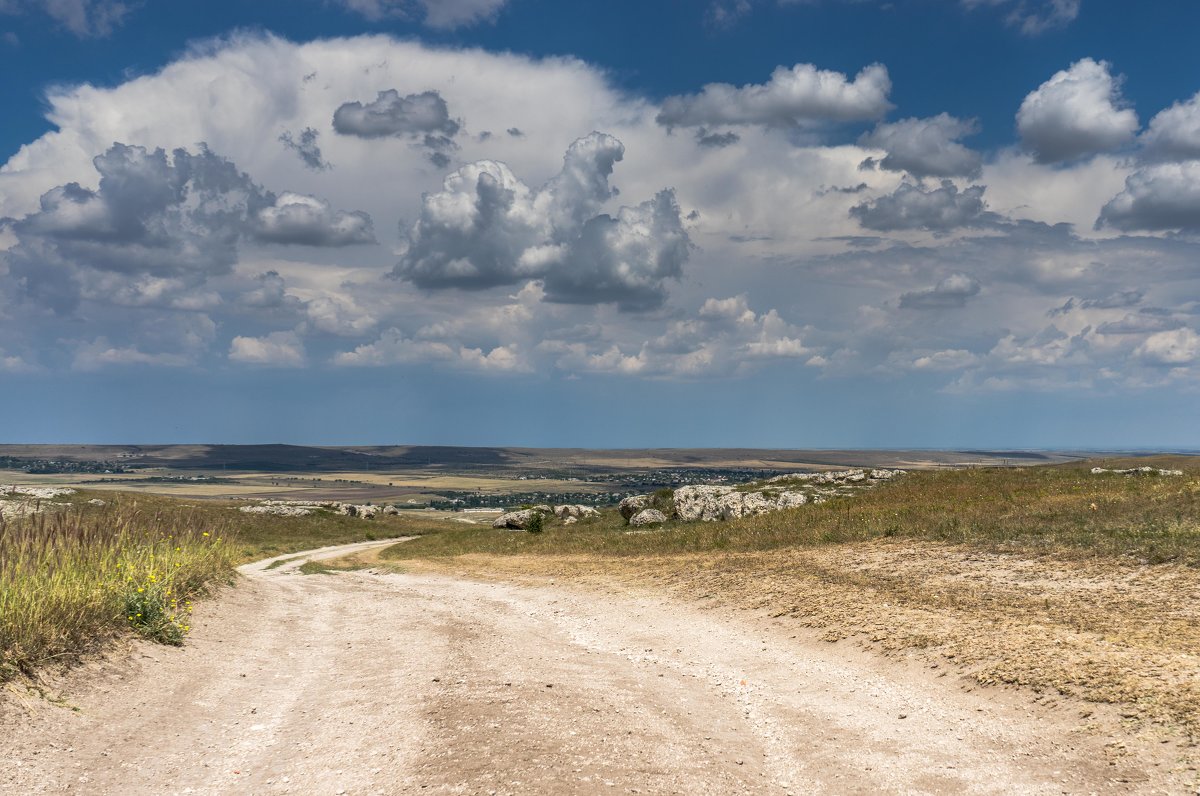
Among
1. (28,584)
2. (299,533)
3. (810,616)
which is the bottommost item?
(299,533)

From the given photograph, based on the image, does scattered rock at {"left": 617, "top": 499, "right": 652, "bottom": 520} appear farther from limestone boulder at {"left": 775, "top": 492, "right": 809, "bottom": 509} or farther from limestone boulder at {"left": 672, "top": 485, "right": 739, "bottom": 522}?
limestone boulder at {"left": 775, "top": 492, "right": 809, "bottom": 509}

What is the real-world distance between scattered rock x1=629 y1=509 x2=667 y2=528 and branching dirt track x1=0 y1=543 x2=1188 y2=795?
3256cm

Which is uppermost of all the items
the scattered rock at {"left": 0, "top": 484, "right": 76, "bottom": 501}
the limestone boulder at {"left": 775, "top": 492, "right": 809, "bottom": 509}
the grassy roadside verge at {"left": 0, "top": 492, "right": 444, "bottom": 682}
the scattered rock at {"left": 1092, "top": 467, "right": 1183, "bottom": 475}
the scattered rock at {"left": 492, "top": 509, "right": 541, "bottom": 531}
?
the scattered rock at {"left": 1092, "top": 467, "right": 1183, "bottom": 475}

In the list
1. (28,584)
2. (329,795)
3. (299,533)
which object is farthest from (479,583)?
(299,533)

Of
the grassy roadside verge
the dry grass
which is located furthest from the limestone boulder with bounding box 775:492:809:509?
the grassy roadside verge

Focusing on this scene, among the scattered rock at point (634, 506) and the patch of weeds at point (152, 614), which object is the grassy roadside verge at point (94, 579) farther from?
the scattered rock at point (634, 506)

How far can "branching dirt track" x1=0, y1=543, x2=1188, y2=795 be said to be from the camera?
31.7 ft

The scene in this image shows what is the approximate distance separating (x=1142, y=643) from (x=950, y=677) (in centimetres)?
336

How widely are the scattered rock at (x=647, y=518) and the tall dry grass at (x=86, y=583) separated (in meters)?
31.1

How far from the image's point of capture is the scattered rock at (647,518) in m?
51.5

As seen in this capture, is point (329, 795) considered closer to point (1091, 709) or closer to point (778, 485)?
point (1091, 709)

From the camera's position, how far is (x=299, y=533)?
7500 centimetres

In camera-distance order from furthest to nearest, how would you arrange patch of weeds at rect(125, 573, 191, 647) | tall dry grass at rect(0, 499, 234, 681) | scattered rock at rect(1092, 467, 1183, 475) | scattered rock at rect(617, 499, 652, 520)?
1. scattered rock at rect(617, 499, 652, 520)
2. scattered rock at rect(1092, 467, 1183, 475)
3. patch of weeds at rect(125, 573, 191, 647)
4. tall dry grass at rect(0, 499, 234, 681)

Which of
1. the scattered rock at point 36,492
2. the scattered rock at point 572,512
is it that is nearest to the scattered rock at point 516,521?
the scattered rock at point 572,512
